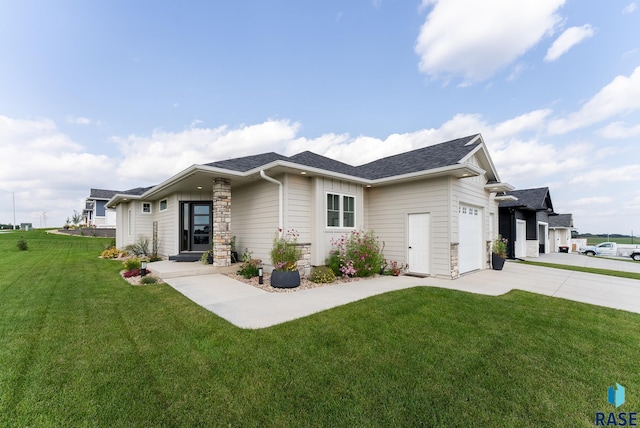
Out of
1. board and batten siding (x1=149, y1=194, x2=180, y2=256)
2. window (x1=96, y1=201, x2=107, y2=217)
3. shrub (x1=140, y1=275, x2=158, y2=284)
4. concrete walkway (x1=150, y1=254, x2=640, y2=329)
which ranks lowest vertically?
concrete walkway (x1=150, y1=254, x2=640, y2=329)

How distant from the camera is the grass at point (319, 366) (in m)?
2.11

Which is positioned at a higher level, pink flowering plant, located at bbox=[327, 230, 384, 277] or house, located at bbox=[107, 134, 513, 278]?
house, located at bbox=[107, 134, 513, 278]

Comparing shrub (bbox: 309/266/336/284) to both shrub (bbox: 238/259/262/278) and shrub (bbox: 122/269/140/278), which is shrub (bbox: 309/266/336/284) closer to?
shrub (bbox: 238/259/262/278)

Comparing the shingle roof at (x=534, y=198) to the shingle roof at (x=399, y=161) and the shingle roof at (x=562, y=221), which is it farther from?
the shingle roof at (x=562, y=221)

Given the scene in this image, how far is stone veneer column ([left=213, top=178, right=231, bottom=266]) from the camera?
818 cm

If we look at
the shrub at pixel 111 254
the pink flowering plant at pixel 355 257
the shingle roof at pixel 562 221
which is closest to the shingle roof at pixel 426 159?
the pink flowering plant at pixel 355 257

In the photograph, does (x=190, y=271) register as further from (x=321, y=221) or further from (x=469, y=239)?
(x=469, y=239)

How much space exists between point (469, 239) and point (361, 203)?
13.2ft

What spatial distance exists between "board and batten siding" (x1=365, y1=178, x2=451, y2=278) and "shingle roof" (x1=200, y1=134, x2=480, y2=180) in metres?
0.51

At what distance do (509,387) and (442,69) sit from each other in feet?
37.5

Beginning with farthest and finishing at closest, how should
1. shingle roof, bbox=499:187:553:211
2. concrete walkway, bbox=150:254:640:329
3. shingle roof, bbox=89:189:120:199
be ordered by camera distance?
shingle roof, bbox=89:189:120:199
shingle roof, bbox=499:187:553:211
concrete walkway, bbox=150:254:640:329

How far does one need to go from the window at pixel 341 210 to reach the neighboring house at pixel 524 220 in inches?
362

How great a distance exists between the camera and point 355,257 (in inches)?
309

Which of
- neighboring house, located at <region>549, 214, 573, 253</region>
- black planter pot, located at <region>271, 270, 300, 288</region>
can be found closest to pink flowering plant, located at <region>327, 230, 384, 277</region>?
black planter pot, located at <region>271, 270, 300, 288</region>
